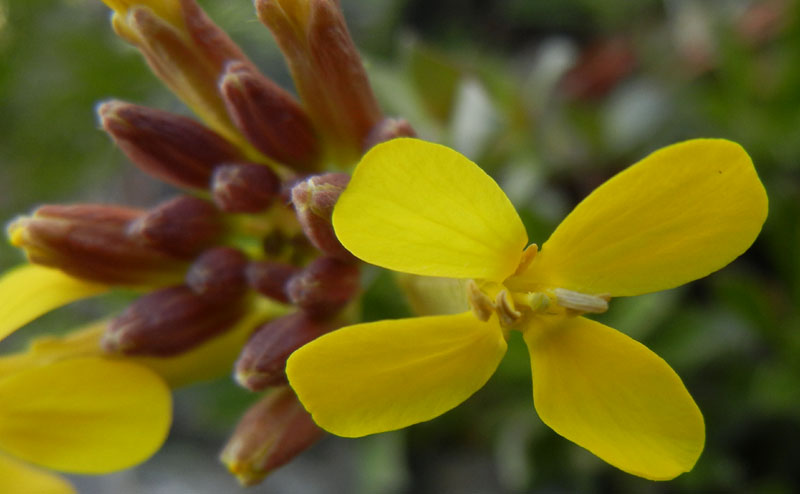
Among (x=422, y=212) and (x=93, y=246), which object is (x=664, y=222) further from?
(x=93, y=246)

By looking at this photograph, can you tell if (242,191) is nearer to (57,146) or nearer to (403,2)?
(57,146)

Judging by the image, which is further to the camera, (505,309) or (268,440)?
(268,440)

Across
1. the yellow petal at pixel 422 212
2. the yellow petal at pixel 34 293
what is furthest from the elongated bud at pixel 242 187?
the yellow petal at pixel 422 212

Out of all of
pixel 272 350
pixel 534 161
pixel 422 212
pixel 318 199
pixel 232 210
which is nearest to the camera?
pixel 422 212

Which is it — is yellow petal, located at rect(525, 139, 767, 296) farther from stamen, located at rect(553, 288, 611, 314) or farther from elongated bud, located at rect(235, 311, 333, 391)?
elongated bud, located at rect(235, 311, 333, 391)

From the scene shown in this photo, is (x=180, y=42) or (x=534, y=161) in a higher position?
(x=180, y=42)

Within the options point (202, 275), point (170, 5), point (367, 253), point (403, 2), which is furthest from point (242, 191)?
point (403, 2)

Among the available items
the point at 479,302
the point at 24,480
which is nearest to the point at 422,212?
the point at 479,302

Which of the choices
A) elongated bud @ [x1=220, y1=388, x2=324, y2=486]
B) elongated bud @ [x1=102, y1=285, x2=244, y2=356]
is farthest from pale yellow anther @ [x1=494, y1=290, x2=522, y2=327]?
elongated bud @ [x1=102, y1=285, x2=244, y2=356]
